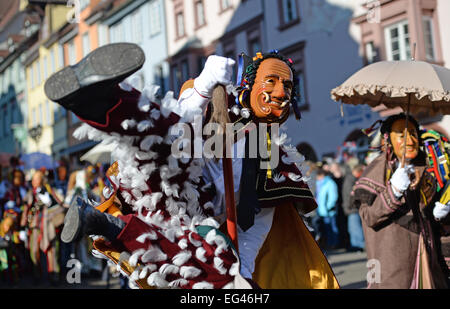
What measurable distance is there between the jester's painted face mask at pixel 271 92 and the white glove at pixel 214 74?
470 mm

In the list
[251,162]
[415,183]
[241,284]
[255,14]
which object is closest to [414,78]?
[415,183]

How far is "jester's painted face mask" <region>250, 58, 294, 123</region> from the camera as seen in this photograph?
3066 mm

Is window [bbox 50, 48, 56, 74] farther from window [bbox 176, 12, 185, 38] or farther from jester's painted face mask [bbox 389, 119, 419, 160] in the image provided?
jester's painted face mask [bbox 389, 119, 419, 160]

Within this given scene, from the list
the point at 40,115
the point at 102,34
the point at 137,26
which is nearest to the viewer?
the point at 137,26

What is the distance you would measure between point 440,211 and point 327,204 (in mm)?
7381

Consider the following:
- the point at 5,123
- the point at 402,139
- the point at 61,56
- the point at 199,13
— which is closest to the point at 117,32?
the point at 61,56

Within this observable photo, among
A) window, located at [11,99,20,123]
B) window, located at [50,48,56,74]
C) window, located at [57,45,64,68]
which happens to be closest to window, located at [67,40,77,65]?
window, located at [57,45,64,68]

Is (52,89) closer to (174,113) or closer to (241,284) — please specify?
(174,113)

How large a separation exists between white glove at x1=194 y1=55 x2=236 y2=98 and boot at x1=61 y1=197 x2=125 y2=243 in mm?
621

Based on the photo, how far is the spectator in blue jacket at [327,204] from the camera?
1223 centimetres

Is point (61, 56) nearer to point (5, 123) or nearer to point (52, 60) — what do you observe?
point (52, 60)

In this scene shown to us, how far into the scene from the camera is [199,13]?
25812 millimetres

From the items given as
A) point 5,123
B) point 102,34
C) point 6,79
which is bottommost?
point 5,123
